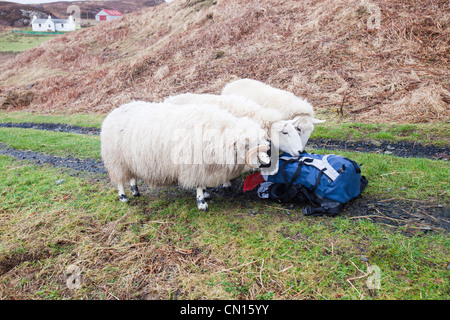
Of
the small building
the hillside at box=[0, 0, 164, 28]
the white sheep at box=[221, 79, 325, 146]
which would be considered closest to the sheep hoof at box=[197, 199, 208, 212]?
the white sheep at box=[221, 79, 325, 146]

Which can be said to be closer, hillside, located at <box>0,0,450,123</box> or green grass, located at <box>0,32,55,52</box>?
hillside, located at <box>0,0,450,123</box>

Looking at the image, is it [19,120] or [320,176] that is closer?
[320,176]

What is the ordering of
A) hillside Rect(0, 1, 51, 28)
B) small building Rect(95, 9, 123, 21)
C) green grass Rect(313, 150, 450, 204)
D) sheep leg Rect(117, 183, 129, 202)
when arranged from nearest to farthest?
green grass Rect(313, 150, 450, 204)
sheep leg Rect(117, 183, 129, 202)
hillside Rect(0, 1, 51, 28)
small building Rect(95, 9, 123, 21)

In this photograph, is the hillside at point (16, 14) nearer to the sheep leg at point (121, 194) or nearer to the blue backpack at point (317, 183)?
the sheep leg at point (121, 194)

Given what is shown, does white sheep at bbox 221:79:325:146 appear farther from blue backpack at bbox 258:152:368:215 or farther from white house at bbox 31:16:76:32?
white house at bbox 31:16:76:32

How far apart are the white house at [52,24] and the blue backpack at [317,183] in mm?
64574

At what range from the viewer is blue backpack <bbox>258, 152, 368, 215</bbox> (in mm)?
3779

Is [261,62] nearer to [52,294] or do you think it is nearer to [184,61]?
[184,61]

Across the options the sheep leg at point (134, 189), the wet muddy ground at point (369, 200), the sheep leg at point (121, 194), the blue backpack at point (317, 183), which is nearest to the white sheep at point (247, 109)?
the blue backpack at point (317, 183)

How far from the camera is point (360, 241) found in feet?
10.5

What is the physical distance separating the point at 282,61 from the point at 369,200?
9956 mm

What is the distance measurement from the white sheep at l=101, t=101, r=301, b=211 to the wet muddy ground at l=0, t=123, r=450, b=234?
0.64 m

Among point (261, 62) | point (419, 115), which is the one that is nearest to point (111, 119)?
point (419, 115)

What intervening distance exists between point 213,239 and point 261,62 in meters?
11.3
